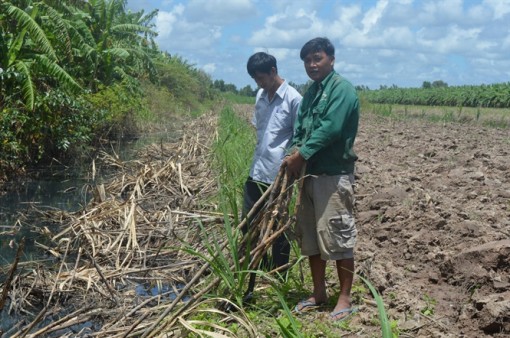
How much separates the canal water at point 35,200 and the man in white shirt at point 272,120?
61.1 inches

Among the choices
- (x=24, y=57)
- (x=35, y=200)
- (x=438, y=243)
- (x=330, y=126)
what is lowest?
(x=35, y=200)

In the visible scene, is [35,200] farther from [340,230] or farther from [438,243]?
[340,230]

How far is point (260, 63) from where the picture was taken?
4.07 m

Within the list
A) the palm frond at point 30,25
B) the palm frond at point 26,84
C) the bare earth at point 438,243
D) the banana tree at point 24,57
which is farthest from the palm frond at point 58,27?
the bare earth at point 438,243

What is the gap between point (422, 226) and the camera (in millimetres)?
5293

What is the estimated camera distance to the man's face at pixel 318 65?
361cm

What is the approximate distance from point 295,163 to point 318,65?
0.60 m

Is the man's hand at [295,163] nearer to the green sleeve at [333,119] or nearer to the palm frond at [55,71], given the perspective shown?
Answer: the green sleeve at [333,119]

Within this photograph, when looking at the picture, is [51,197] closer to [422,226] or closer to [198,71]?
[422,226]

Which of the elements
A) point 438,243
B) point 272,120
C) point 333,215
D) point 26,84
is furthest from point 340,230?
point 26,84

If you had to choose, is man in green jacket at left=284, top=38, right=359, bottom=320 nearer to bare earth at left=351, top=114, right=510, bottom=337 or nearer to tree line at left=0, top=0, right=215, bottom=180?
bare earth at left=351, top=114, right=510, bottom=337

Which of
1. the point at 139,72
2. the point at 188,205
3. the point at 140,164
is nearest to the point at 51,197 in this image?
the point at 140,164

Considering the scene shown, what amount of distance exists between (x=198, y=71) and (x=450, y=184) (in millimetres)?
38432

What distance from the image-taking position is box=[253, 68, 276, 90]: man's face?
4.11 metres
